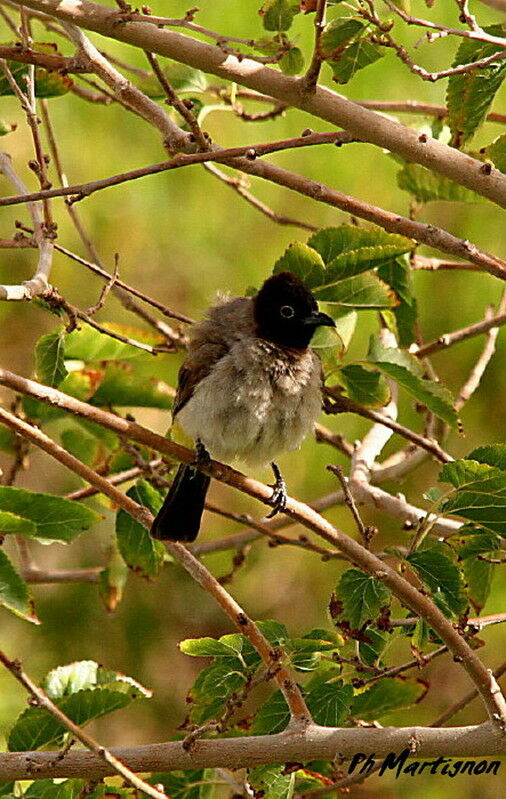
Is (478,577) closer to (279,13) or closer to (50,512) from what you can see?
(50,512)

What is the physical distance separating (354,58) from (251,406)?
43.6 inches

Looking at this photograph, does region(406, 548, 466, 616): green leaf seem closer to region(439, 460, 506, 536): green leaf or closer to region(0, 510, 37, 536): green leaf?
region(439, 460, 506, 536): green leaf

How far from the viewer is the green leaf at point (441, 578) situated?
235 centimetres

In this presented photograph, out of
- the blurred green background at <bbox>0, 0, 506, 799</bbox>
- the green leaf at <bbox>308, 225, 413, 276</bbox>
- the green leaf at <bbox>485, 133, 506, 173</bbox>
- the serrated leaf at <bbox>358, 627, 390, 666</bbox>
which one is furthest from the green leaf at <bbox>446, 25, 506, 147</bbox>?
the blurred green background at <bbox>0, 0, 506, 799</bbox>

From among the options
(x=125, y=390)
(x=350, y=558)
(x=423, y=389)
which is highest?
(x=423, y=389)

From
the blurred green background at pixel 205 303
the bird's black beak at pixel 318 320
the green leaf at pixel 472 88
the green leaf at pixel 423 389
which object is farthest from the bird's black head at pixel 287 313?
the blurred green background at pixel 205 303

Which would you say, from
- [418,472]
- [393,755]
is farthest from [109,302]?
[393,755]

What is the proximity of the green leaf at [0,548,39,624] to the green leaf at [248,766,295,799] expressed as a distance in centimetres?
59

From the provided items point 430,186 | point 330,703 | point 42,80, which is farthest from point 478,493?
point 42,80

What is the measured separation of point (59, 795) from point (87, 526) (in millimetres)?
603

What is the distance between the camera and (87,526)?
2.64m

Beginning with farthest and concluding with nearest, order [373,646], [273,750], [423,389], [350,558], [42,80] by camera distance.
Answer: [42,80] → [423,389] → [373,646] → [350,558] → [273,750]

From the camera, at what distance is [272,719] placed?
8.00 feet

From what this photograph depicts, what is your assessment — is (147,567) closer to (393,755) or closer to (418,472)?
(393,755)
